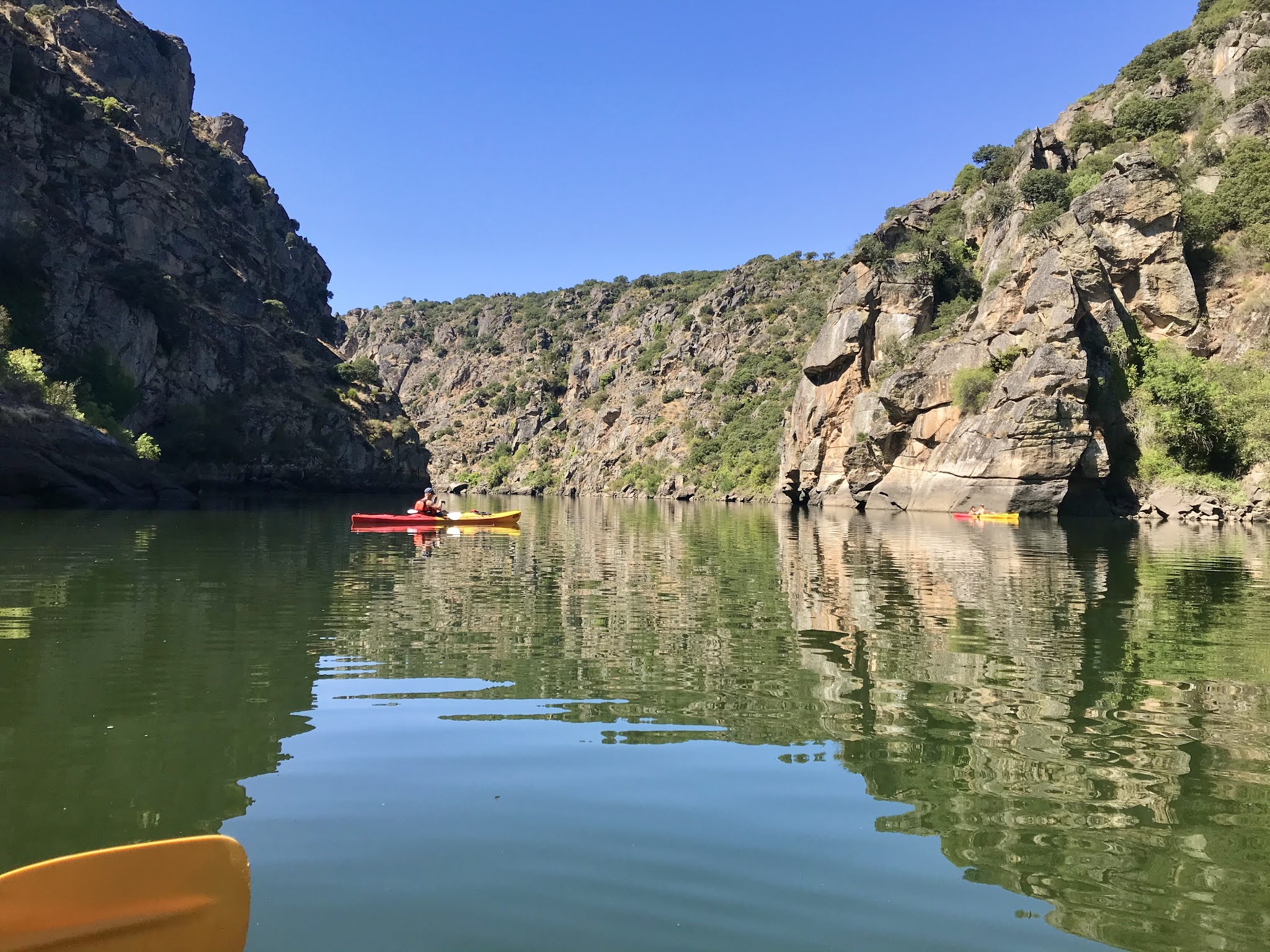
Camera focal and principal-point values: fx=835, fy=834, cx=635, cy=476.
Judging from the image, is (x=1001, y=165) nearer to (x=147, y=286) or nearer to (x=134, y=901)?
(x=147, y=286)

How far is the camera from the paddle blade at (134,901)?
3105 millimetres

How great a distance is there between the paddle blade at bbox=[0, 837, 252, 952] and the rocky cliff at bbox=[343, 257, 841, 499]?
89.7 m

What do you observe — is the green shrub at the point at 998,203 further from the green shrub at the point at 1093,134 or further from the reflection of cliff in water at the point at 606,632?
the reflection of cliff in water at the point at 606,632

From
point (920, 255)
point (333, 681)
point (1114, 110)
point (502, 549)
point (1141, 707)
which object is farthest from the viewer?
point (920, 255)

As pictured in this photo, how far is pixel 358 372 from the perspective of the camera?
89812 millimetres

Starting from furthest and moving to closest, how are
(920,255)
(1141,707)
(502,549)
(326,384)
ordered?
(326,384)
(920,255)
(502,549)
(1141,707)

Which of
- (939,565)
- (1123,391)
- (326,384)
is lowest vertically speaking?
(939,565)

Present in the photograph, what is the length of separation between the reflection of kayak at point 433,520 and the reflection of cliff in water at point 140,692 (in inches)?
523

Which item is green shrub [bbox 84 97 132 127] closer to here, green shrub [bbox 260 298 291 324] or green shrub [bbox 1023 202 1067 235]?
green shrub [bbox 260 298 291 324]

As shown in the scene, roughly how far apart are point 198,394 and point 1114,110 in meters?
74.1

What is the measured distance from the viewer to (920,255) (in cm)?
6681

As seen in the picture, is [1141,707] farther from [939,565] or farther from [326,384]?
[326,384]

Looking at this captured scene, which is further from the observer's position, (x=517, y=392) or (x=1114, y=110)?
(x=517, y=392)

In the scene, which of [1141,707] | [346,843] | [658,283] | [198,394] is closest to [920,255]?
[198,394]
